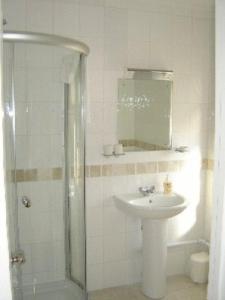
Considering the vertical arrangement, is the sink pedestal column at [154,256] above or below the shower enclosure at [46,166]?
below

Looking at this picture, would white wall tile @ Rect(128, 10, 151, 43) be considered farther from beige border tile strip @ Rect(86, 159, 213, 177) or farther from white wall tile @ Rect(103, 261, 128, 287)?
white wall tile @ Rect(103, 261, 128, 287)

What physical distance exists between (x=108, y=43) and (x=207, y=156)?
1452 millimetres

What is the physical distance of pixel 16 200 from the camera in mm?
2088

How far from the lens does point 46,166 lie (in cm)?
216

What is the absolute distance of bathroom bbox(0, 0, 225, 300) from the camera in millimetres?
2047

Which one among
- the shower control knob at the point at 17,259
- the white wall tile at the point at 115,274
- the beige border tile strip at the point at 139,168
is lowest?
the white wall tile at the point at 115,274

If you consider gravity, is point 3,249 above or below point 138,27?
below

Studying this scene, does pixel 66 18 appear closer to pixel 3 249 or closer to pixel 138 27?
pixel 138 27

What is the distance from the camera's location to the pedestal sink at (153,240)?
258 cm

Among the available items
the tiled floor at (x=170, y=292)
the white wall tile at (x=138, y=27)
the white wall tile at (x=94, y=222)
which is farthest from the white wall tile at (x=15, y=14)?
the tiled floor at (x=170, y=292)

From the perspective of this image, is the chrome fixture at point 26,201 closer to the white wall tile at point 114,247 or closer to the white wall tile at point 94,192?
the white wall tile at point 94,192

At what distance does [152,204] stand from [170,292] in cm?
83

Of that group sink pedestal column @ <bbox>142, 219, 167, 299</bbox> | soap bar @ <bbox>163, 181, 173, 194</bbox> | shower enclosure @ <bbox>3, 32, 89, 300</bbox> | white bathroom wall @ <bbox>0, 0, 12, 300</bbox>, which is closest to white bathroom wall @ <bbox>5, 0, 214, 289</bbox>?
soap bar @ <bbox>163, 181, 173, 194</bbox>

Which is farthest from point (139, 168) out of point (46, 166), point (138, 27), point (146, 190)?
point (138, 27)
